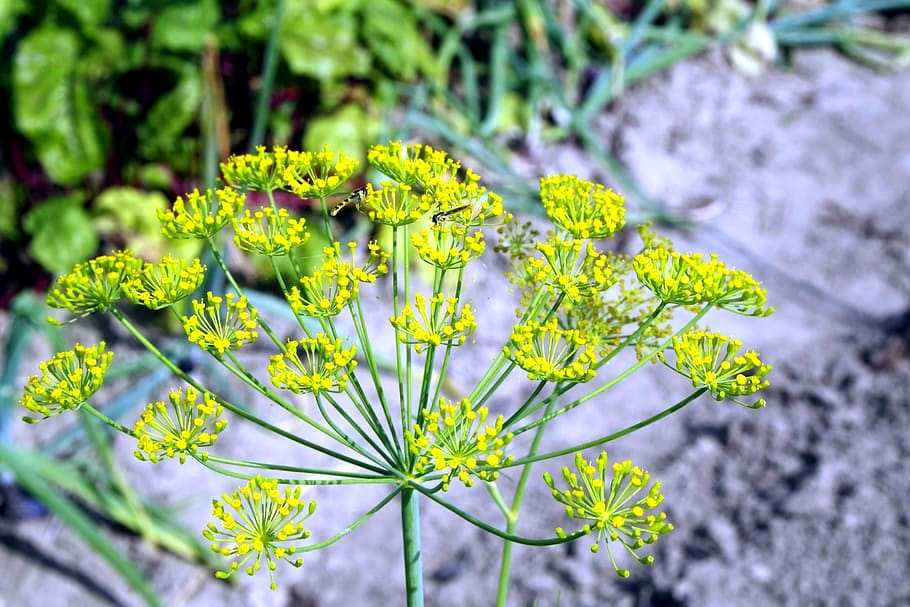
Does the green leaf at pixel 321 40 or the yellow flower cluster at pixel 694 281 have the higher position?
the green leaf at pixel 321 40

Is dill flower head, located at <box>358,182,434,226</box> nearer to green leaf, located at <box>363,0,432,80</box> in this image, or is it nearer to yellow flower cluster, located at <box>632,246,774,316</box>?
yellow flower cluster, located at <box>632,246,774,316</box>

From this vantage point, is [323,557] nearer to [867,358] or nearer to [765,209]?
[867,358]

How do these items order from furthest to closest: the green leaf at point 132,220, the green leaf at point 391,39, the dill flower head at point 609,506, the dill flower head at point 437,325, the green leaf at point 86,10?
1. the green leaf at point 391,39
2. the green leaf at point 86,10
3. the green leaf at point 132,220
4. the dill flower head at point 437,325
5. the dill flower head at point 609,506

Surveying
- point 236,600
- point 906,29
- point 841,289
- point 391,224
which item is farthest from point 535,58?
point 391,224

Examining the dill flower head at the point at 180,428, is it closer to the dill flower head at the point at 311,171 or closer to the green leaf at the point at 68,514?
the dill flower head at the point at 311,171

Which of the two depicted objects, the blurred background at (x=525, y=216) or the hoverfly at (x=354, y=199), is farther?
the blurred background at (x=525, y=216)

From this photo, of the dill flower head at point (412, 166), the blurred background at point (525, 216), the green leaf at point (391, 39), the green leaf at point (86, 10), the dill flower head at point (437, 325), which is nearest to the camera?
the dill flower head at point (437, 325)

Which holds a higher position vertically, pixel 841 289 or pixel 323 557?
Result: pixel 841 289

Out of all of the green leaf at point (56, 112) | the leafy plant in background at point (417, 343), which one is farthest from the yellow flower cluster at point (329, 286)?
the green leaf at point (56, 112)
